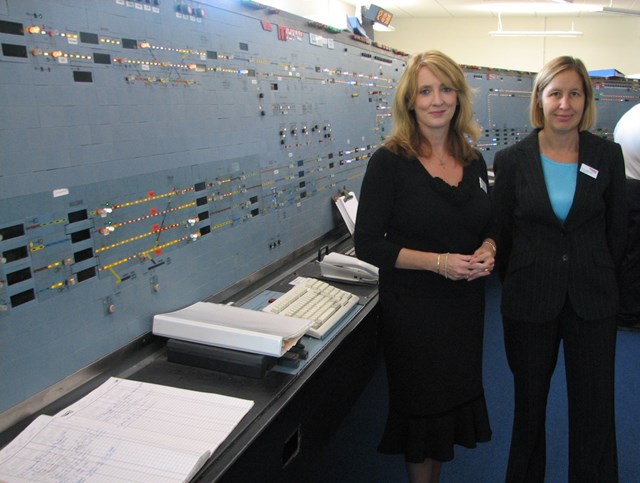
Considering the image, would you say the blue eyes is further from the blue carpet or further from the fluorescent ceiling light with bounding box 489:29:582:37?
the fluorescent ceiling light with bounding box 489:29:582:37

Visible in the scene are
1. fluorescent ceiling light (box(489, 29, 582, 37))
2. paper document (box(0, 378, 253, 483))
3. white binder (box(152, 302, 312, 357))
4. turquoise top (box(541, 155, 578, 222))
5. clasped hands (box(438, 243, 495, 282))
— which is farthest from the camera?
fluorescent ceiling light (box(489, 29, 582, 37))

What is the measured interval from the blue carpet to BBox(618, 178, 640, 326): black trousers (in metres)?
0.42

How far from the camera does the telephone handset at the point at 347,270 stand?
191cm

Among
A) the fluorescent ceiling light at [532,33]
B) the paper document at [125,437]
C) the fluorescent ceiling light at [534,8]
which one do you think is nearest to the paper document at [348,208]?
the paper document at [125,437]

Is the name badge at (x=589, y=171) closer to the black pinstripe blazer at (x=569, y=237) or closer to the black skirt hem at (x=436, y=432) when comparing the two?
the black pinstripe blazer at (x=569, y=237)

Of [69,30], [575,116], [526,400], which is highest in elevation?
[69,30]

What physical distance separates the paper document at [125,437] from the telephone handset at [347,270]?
0.89m

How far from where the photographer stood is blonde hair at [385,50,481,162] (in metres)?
1.43

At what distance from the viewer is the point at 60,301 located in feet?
3.57

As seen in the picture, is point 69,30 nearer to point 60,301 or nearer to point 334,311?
point 60,301

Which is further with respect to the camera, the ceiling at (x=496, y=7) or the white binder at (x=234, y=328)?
the ceiling at (x=496, y=7)

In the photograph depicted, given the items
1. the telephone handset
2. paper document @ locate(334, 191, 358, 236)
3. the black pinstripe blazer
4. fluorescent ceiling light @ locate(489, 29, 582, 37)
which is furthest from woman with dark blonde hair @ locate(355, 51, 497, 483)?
fluorescent ceiling light @ locate(489, 29, 582, 37)

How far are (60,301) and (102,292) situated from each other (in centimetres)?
11

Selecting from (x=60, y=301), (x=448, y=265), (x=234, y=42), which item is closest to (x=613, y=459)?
(x=448, y=265)
